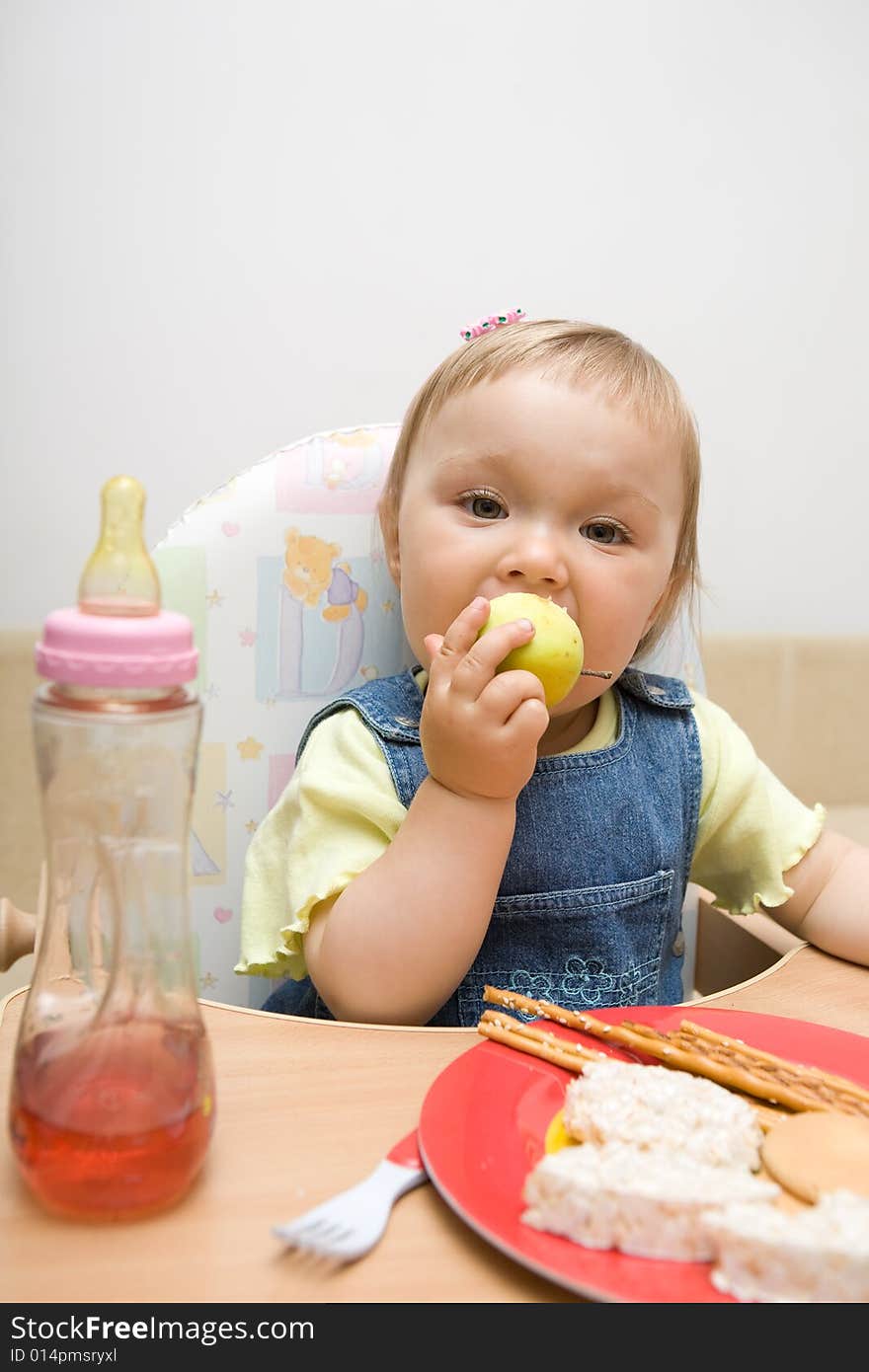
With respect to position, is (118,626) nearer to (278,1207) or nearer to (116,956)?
(116,956)

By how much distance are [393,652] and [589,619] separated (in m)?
0.23

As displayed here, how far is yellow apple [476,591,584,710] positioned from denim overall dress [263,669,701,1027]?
6.7 inches

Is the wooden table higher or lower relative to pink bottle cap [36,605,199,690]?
lower

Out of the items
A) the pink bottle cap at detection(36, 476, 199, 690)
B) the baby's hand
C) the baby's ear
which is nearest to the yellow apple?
the baby's hand

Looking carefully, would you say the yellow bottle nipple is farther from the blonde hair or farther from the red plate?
the blonde hair

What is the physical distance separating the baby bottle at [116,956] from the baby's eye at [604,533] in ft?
1.63

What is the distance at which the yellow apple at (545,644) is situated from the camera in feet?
2.36

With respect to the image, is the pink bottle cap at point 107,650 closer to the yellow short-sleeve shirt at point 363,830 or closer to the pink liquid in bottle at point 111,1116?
the pink liquid in bottle at point 111,1116

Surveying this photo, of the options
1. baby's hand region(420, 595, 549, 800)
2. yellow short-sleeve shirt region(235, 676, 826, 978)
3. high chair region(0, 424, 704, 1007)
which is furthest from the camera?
high chair region(0, 424, 704, 1007)

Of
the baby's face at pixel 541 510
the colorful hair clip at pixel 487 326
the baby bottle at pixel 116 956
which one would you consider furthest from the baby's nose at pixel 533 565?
the baby bottle at pixel 116 956

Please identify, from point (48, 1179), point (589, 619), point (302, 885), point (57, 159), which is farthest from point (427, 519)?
point (57, 159)

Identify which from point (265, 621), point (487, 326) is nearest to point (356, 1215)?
point (265, 621)

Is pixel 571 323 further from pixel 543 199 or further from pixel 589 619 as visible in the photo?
pixel 543 199

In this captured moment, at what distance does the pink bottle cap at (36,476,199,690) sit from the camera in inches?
15.1
